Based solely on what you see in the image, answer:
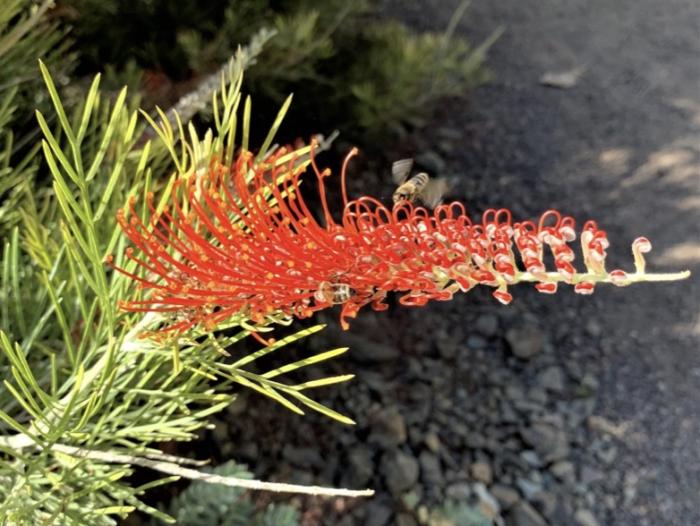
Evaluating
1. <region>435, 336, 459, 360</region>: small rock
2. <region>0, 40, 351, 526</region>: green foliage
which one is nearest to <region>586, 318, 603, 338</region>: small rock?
<region>435, 336, 459, 360</region>: small rock

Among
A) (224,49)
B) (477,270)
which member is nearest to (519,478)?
(224,49)

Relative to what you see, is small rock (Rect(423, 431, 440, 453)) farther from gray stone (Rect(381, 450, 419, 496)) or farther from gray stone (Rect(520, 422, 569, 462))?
gray stone (Rect(520, 422, 569, 462))

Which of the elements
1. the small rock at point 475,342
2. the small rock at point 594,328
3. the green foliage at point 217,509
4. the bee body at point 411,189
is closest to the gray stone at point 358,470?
the green foliage at point 217,509

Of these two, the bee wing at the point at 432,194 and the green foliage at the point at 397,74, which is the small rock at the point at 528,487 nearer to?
the green foliage at the point at 397,74

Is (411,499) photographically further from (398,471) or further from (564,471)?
(564,471)

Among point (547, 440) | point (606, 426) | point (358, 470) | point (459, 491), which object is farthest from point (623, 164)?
point (358, 470)

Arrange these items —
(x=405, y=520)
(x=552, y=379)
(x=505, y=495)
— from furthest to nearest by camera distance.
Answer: (x=552, y=379)
(x=505, y=495)
(x=405, y=520)
